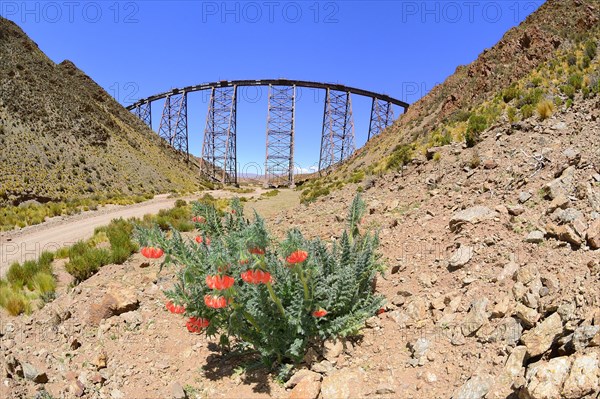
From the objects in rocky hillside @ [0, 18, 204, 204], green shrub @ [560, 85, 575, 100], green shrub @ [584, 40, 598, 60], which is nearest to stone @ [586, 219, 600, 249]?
green shrub @ [560, 85, 575, 100]

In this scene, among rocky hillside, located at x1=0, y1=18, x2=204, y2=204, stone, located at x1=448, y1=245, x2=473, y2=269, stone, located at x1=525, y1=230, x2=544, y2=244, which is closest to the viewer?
stone, located at x1=525, y1=230, x2=544, y2=244

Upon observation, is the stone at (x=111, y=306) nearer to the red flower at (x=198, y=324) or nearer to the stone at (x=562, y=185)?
the red flower at (x=198, y=324)

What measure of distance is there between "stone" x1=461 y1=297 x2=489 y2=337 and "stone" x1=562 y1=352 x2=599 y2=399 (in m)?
1.02

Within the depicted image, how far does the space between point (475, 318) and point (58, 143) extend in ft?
105

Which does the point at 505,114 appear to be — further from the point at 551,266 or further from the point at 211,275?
the point at 211,275

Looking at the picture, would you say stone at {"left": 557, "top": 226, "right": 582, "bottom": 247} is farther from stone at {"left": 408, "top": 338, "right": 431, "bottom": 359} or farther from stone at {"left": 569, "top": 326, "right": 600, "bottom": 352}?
stone at {"left": 408, "top": 338, "right": 431, "bottom": 359}

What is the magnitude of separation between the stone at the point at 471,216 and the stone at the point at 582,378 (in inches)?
110

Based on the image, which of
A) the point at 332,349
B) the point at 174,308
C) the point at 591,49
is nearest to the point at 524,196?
the point at 332,349

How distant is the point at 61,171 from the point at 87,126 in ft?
28.1

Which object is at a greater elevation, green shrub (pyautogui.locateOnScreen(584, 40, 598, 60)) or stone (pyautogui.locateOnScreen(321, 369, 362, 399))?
green shrub (pyautogui.locateOnScreen(584, 40, 598, 60))

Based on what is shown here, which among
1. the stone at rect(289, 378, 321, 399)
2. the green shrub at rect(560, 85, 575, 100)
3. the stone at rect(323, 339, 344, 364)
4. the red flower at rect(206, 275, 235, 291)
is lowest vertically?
the stone at rect(289, 378, 321, 399)

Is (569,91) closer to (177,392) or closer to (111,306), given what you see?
(177,392)

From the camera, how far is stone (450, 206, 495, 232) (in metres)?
4.99

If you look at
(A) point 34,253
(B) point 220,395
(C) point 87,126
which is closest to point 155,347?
(B) point 220,395
